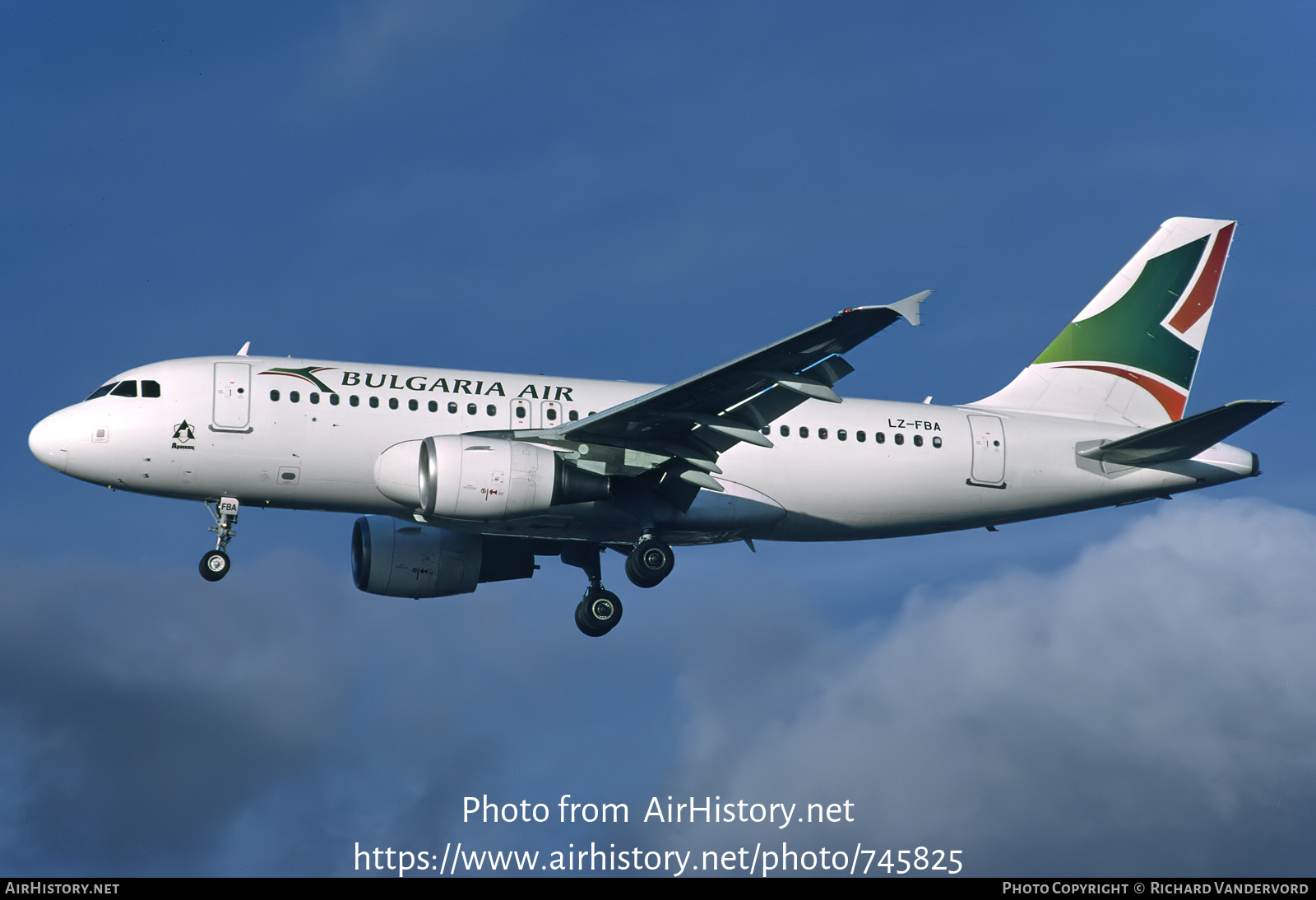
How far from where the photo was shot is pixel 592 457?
31.2 m

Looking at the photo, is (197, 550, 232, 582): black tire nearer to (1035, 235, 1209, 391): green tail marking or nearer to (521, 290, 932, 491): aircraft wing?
(521, 290, 932, 491): aircraft wing

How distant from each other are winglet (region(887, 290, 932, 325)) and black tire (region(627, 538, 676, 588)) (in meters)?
8.56

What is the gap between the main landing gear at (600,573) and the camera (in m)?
32.0

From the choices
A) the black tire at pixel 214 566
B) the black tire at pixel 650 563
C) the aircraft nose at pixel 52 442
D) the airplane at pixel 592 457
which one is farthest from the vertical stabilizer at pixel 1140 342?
the aircraft nose at pixel 52 442

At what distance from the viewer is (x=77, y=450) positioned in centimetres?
3069

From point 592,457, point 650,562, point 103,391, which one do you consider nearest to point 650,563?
point 650,562

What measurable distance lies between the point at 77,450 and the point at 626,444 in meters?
10.6

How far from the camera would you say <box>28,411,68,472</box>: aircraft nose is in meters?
30.7

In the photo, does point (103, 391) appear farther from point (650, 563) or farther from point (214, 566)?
point (650, 563)

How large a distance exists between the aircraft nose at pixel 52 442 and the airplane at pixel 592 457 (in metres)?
0.04
